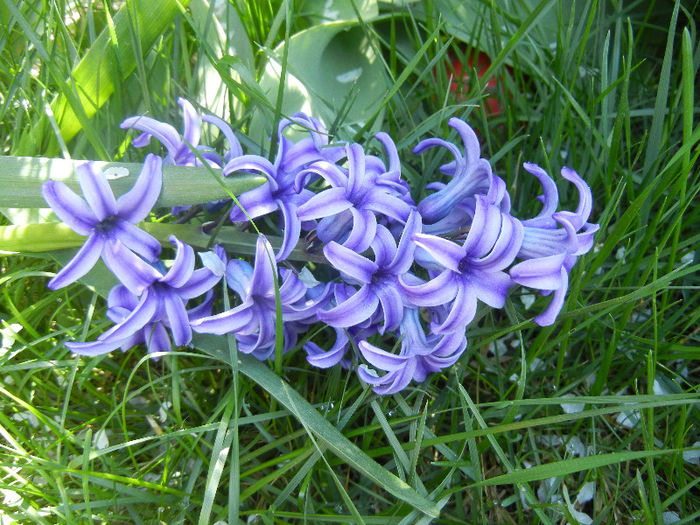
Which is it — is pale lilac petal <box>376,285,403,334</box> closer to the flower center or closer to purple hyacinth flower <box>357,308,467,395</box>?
purple hyacinth flower <box>357,308,467,395</box>

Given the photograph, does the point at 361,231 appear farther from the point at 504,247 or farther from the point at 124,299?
the point at 124,299

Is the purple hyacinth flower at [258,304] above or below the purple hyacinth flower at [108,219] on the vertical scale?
below

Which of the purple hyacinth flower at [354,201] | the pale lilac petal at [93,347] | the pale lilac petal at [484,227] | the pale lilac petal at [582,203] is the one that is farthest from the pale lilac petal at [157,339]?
the pale lilac petal at [582,203]

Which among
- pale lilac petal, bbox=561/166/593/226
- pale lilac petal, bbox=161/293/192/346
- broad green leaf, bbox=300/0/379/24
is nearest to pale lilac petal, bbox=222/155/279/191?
pale lilac petal, bbox=161/293/192/346

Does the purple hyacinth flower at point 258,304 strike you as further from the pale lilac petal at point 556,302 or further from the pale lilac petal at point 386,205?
the pale lilac petal at point 556,302

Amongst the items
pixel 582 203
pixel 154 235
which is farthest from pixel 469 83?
pixel 154 235
